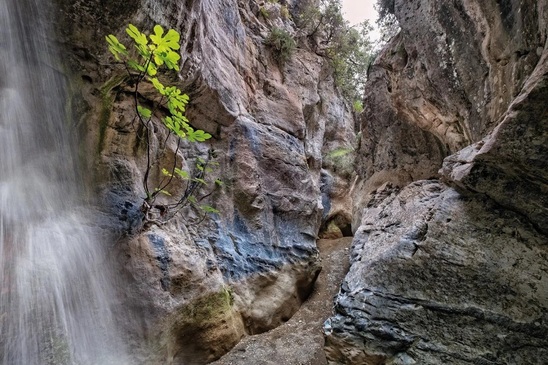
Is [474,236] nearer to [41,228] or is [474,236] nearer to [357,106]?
[41,228]

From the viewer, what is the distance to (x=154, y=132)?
556 cm

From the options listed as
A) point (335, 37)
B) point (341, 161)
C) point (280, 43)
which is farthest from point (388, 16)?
point (341, 161)

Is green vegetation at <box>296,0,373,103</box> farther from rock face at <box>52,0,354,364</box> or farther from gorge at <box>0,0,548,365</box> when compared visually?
gorge at <box>0,0,548,365</box>

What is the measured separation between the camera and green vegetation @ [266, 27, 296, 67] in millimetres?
10109

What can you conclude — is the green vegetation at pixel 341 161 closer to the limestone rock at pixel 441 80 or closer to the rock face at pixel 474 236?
the limestone rock at pixel 441 80

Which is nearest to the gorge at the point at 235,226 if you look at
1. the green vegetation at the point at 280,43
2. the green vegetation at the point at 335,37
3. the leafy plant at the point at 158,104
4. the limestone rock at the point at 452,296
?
the limestone rock at the point at 452,296

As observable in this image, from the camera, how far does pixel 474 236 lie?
4090mm

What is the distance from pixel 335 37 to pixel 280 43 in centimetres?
396

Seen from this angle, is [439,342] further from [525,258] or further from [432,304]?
[525,258]

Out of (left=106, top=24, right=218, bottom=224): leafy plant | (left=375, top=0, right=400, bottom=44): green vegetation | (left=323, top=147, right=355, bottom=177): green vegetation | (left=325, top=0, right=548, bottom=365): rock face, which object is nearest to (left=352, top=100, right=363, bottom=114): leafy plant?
(left=323, top=147, right=355, bottom=177): green vegetation

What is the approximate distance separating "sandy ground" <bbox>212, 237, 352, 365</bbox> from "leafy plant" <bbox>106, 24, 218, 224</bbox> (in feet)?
7.81

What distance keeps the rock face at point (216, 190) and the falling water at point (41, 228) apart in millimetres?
318

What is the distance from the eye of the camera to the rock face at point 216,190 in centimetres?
434

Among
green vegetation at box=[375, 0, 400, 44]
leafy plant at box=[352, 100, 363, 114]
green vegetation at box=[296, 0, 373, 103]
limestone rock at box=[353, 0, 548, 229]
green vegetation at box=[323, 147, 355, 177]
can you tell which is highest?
green vegetation at box=[296, 0, 373, 103]
